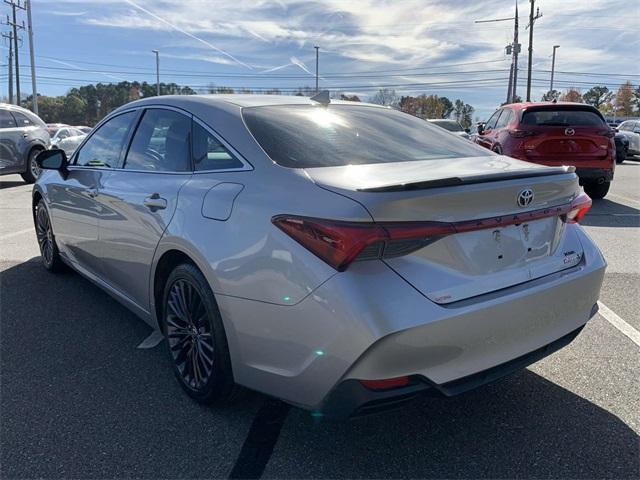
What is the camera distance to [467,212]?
215 cm

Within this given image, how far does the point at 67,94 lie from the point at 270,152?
3408 inches

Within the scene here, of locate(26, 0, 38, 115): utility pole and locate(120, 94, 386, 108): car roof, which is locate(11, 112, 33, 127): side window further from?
locate(26, 0, 38, 115): utility pole

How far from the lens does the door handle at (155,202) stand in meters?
2.90

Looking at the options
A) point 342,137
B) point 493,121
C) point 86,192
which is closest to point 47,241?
point 86,192

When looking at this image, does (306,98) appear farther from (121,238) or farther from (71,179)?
(71,179)

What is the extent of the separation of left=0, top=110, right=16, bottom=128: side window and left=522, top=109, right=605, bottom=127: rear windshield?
426 inches

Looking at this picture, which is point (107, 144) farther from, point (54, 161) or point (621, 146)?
point (621, 146)

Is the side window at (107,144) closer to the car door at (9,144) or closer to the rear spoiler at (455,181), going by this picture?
the rear spoiler at (455,181)

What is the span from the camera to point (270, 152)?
255 centimetres

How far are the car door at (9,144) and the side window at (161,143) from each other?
32.7 ft

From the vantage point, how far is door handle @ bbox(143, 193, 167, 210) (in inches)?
114

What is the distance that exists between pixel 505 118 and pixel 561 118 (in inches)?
42.0

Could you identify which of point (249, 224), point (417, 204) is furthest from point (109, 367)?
point (417, 204)

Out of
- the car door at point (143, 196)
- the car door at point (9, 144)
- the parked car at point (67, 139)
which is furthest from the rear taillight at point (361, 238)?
the parked car at point (67, 139)
